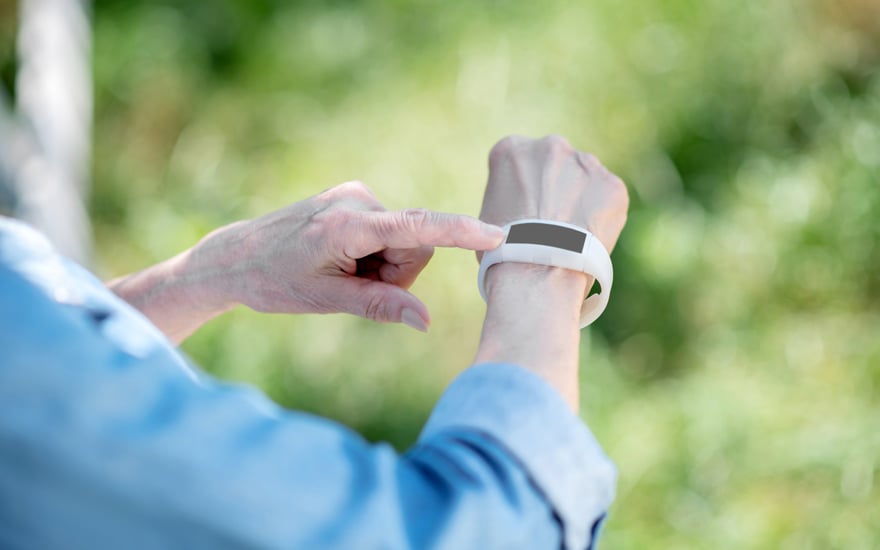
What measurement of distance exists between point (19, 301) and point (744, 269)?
7.66 feet

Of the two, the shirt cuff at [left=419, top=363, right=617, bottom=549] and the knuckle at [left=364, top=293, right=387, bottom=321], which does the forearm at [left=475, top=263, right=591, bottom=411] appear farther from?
the knuckle at [left=364, top=293, right=387, bottom=321]

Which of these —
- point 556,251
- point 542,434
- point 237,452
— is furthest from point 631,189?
point 237,452

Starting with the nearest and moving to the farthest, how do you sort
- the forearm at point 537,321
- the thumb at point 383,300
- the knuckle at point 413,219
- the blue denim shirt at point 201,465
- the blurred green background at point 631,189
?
the blue denim shirt at point 201,465 → the forearm at point 537,321 → the knuckle at point 413,219 → the thumb at point 383,300 → the blurred green background at point 631,189

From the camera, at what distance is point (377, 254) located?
3.36ft

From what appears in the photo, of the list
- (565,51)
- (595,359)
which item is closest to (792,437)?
(595,359)

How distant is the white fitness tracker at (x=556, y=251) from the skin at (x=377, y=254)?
0.4 inches

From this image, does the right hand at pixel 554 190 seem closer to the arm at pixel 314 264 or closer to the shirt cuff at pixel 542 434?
the arm at pixel 314 264

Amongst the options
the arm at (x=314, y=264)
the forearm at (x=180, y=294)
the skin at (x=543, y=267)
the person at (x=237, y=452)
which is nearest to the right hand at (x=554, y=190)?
the skin at (x=543, y=267)

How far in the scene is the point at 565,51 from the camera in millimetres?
3100

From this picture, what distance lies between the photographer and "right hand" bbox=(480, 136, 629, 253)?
0.99m

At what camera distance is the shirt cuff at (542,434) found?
637 millimetres

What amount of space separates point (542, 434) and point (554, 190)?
0.41 m

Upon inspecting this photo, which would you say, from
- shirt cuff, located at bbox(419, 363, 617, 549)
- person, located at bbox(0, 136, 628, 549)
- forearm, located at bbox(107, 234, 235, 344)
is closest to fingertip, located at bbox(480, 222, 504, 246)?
person, located at bbox(0, 136, 628, 549)

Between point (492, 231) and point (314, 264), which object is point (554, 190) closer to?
point (492, 231)
